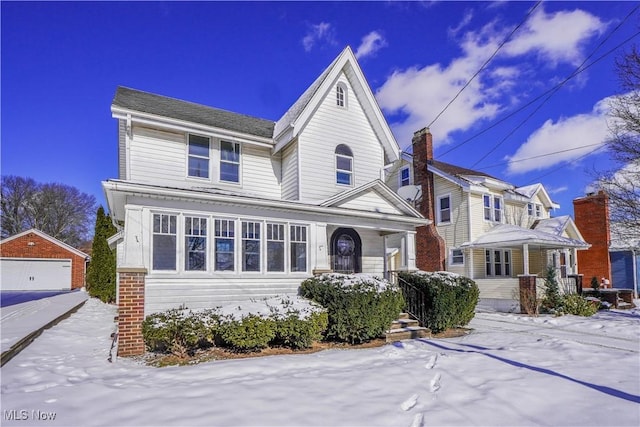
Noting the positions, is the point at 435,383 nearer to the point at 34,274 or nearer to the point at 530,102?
the point at 530,102

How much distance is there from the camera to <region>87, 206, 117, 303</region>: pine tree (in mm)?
19328

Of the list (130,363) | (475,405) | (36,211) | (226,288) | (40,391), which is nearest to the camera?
(475,405)

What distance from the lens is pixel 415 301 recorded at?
11453 mm

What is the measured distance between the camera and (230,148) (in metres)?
12.6

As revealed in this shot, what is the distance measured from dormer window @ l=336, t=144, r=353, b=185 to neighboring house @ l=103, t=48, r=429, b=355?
1.5 inches

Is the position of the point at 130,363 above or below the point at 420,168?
below

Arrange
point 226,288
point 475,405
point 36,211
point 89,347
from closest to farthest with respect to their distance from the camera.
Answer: point 475,405
point 89,347
point 226,288
point 36,211

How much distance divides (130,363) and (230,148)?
7.26 meters

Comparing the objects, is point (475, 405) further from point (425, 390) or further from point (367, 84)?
point (367, 84)

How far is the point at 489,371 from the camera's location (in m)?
6.62

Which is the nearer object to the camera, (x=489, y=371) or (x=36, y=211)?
(x=489, y=371)

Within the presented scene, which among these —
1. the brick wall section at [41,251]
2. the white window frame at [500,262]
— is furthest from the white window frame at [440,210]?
the brick wall section at [41,251]

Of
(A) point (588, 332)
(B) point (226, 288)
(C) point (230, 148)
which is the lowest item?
(A) point (588, 332)

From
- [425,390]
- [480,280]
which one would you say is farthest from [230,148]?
[480,280]
